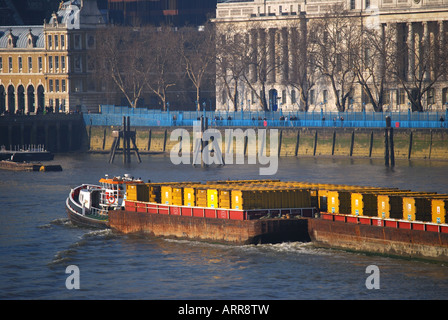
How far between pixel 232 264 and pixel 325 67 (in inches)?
3336

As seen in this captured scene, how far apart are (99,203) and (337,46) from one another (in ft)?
237

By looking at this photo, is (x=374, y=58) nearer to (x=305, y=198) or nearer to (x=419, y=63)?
(x=419, y=63)

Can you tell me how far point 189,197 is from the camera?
236ft

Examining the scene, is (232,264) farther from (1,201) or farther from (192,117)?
(192,117)

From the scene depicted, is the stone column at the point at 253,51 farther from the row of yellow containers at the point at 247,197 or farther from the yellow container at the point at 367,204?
the yellow container at the point at 367,204

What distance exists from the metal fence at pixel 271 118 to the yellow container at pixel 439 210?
65.5 metres

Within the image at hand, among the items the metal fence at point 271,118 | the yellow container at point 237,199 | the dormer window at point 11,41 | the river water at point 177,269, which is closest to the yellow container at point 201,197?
the river water at point 177,269

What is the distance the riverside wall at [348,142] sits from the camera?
125 metres

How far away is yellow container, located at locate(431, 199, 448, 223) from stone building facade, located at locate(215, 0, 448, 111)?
3104 inches

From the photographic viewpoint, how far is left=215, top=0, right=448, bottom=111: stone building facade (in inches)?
5753

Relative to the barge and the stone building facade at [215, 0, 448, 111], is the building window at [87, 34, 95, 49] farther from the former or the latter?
the barge

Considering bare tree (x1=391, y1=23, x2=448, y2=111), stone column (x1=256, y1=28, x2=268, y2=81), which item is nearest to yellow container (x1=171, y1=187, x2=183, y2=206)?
bare tree (x1=391, y1=23, x2=448, y2=111)
